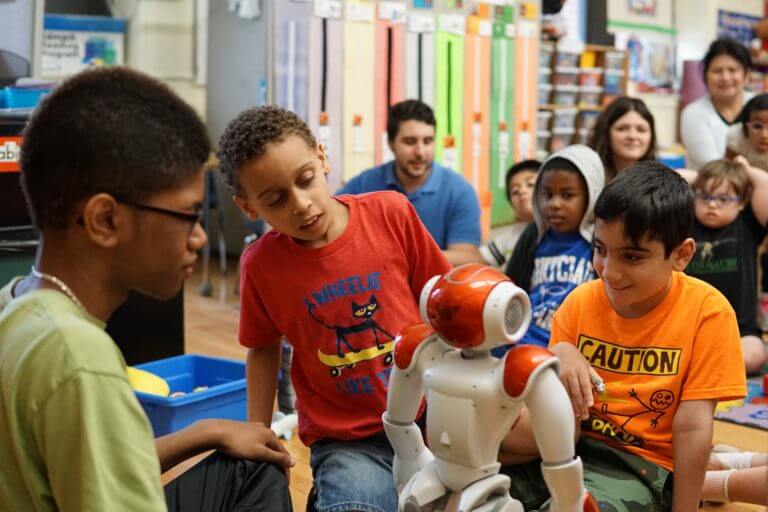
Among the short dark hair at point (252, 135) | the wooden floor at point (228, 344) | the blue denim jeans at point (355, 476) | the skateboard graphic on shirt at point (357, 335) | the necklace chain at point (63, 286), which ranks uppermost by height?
the short dark hair at point (252, 135)

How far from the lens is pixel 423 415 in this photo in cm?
165

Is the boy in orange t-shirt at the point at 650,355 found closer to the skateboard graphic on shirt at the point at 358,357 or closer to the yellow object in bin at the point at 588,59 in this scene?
the skateboard graphic on shirt at the point at 358,357

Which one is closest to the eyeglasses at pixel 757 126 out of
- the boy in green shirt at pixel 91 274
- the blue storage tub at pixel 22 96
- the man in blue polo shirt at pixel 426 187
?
the man in blue polo shirt at pixel 426 187

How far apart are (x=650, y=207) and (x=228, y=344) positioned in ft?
8.70

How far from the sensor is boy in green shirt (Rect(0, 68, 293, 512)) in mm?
910

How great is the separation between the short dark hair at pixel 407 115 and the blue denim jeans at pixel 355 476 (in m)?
1.80

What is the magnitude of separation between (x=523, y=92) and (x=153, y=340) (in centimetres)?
286

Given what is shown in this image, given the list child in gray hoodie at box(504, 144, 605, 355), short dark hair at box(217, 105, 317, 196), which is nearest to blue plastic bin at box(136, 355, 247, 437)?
child in gray hoodie at box(504, 144, 605, 355)

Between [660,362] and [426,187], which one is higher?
[426,187]

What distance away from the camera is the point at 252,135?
1.51 meters

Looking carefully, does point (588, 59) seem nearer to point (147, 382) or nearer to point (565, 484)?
point (147, 382)

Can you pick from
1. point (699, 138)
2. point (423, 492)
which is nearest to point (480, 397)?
point (423, 492)

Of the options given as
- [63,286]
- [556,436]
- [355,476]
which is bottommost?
[355,476]

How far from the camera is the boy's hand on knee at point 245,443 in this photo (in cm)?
139
